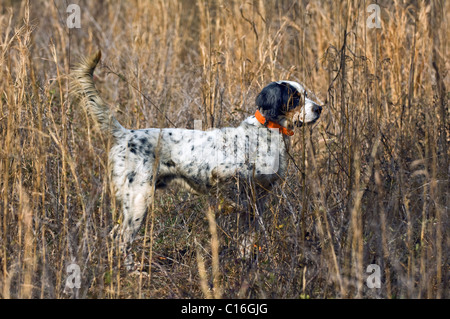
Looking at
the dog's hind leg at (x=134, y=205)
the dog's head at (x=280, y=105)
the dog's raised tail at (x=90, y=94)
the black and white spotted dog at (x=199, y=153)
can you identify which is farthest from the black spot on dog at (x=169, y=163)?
the dog's head at (x=280, y=105)

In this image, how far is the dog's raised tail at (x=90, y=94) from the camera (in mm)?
3088

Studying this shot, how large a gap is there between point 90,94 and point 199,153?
747 mm

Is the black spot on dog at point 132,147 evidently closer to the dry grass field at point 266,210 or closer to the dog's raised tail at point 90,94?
the dog's raised tail at point 90,94

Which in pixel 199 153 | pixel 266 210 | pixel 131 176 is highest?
pixel 199 153

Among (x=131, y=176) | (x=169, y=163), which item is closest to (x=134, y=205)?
(x=131, y=176)

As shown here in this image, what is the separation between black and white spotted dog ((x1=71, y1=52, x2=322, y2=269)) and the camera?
3164 mm

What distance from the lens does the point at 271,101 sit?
331cm

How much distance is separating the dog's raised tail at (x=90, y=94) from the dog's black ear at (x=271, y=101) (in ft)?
2.98

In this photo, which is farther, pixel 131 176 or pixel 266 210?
pixel 266 210

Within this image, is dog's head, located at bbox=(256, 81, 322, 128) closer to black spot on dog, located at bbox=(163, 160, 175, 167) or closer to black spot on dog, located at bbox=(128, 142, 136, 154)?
black spot on dog, located at bbox=(163, 160, 175, 167)

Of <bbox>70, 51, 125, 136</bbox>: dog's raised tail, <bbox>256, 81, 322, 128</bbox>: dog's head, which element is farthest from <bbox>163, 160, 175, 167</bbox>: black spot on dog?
<bbox>256, 81, 322, 128</bbox>: dog's head

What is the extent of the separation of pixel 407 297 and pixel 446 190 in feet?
3.13

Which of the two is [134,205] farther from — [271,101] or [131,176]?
[271,101]

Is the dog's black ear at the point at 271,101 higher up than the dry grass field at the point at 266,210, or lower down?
higher up
